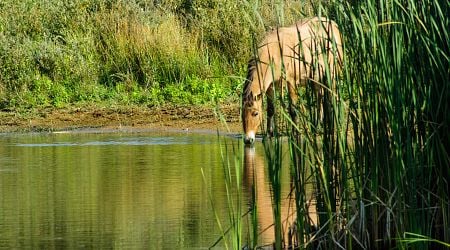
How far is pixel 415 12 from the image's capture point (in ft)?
20.1

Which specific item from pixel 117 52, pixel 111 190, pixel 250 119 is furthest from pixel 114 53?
pixel 111 190

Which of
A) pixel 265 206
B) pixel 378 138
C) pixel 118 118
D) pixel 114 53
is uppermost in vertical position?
pixel 114 53

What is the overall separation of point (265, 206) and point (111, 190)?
1.67m

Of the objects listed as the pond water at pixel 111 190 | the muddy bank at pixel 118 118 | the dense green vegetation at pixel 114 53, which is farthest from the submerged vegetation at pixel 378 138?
the dense green vegetation at pixel 114 53

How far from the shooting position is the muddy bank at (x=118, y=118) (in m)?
15.7

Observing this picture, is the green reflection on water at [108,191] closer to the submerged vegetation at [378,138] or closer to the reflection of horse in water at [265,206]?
the reflection of horse in water at [265,206]

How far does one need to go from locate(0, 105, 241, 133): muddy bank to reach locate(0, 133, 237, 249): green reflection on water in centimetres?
80

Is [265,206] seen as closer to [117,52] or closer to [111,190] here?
[111,190]

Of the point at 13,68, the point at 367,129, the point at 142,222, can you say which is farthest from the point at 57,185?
the point at 13,68

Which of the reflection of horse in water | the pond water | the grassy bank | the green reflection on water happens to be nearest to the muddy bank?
the grassy bank

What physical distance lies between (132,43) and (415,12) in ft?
40.5

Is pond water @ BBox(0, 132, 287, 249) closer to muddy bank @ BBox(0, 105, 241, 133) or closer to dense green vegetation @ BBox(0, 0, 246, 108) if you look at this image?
muddy bank @ BBox(0, 105, 241, 133)

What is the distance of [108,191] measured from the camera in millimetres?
10289

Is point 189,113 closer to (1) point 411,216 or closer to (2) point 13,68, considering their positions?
(2) point 13,68
